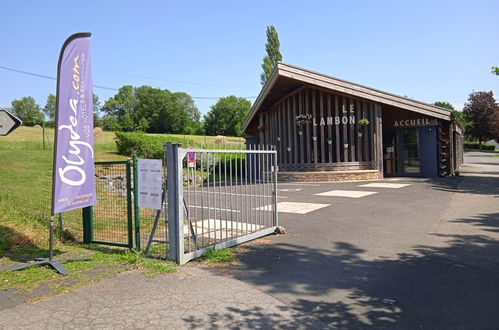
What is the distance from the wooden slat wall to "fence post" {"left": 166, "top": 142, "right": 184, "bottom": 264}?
1511 cm

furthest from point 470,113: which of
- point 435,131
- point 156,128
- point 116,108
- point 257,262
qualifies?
point 116,108

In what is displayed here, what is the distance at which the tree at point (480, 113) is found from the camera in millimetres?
64438

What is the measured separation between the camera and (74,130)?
18.9 feet

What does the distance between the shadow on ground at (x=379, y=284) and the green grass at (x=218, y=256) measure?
0.22 metres

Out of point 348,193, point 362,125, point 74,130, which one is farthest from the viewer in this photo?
point 362,125

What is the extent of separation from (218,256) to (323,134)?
15279 millimetres

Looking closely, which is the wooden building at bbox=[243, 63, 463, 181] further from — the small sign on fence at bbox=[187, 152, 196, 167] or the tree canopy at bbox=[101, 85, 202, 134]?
the tree canopy at bbox=[101, 85, 202, 134]

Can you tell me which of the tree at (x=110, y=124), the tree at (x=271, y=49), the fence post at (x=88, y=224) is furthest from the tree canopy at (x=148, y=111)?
the fence post at (x=88, y=224)

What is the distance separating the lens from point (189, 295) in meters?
4.53

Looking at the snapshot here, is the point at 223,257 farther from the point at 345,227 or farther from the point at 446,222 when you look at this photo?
the point at 446,222

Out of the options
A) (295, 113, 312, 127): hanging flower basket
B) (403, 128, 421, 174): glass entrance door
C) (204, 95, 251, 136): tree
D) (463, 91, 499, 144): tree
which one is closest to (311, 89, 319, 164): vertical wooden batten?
(295, 113, 312, 127): hanging flower basket

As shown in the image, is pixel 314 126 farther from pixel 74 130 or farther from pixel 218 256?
pixel 74 130

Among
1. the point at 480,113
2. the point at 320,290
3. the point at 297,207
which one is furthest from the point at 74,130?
the point at 480,113

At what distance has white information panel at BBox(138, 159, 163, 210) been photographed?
6.04 meters
